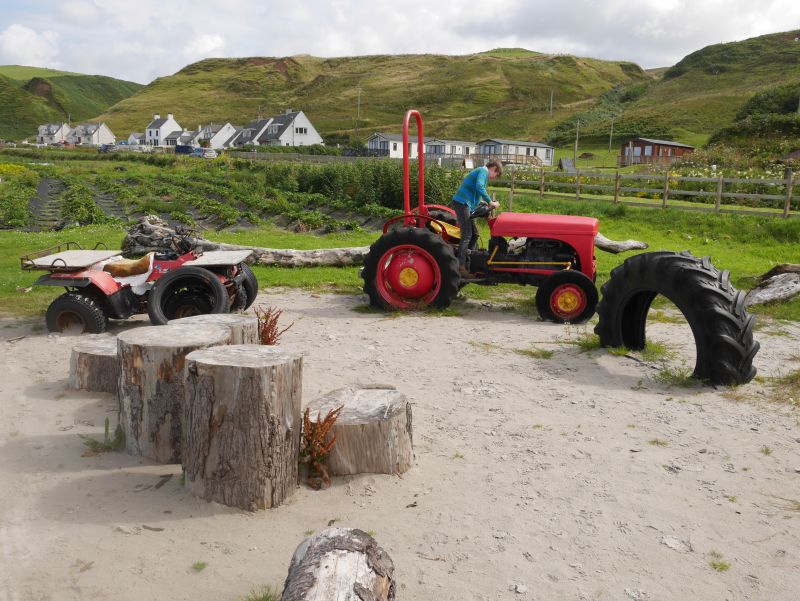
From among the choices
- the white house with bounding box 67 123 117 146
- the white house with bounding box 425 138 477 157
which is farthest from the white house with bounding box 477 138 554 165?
the white house with bounding box 67 123 117 146

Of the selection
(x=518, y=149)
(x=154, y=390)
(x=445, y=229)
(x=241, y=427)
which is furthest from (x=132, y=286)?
(x=518, y=149)

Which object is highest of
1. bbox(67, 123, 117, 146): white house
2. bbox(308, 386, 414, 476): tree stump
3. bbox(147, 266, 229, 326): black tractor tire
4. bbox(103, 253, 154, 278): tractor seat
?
bbox(67, 123, 117, 146): white house

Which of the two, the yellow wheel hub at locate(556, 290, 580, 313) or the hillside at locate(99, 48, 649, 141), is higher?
the hillside at locate(99, 48, 649, 141)

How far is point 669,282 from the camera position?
20.9 feet

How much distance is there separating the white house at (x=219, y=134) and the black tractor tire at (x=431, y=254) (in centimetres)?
9702

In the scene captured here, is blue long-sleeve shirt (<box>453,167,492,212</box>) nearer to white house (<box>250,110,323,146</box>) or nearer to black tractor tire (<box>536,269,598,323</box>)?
black tractor tire (<box>536,269,598,323</box>)

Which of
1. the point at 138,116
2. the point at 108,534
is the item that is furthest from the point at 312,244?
the point at 138,116

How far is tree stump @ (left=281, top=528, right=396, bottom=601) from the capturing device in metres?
2.61

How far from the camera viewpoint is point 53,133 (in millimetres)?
126438

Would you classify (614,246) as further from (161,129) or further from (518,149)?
(161,129)

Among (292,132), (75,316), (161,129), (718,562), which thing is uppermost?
(161,129)

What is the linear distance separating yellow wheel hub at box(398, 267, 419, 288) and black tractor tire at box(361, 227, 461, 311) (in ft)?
1.01

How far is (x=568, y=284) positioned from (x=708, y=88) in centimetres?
9072

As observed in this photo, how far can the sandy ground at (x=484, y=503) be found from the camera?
3209mm
